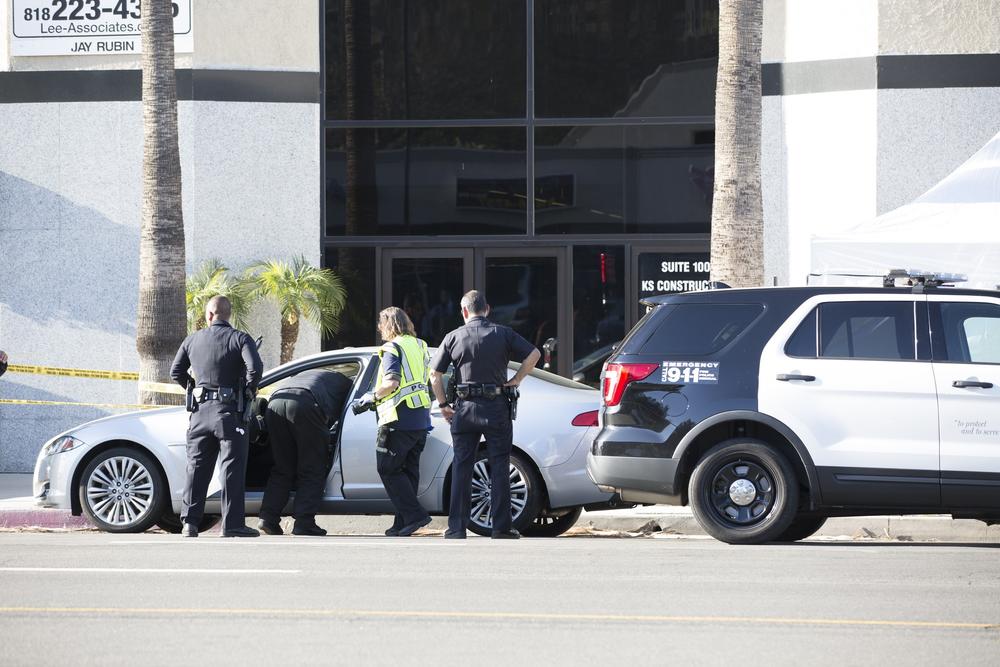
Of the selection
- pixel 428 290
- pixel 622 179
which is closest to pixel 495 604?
pixel 428 290

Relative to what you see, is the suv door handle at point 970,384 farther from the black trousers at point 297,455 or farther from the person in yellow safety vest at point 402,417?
the black trousers at point 297,455

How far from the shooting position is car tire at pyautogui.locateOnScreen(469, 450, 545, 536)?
421 inches

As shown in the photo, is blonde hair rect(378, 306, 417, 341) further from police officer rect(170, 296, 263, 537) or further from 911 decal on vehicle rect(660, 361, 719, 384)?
911 decal on vehicle rect(660, 361, 719, 384)

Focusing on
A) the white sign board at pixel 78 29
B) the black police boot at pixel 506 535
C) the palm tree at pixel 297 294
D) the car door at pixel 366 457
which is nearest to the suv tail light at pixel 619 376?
the black police boot at pixel 506 535

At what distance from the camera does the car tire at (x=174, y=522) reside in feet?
36.9

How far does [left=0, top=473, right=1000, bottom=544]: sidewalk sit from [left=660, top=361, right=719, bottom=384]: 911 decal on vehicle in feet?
9.73

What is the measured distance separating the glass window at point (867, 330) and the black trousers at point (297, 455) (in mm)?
3611

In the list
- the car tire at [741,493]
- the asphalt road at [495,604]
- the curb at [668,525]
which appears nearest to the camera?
the asphalt road at [495,604]

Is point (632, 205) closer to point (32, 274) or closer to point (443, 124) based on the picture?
point (443, 124)

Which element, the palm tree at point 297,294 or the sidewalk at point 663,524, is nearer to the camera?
the sidewalk at point 663,524

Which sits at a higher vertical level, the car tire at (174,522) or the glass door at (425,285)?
the glass door at (425,285)

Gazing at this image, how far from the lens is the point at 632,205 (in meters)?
17.2

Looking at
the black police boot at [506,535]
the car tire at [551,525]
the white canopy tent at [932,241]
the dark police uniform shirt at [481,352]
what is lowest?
the car tire at [551,525]

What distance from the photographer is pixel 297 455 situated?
1071 cm
